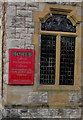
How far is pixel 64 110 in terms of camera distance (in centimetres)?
749

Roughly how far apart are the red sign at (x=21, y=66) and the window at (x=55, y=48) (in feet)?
1.20

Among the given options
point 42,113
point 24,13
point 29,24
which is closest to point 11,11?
point 24,13

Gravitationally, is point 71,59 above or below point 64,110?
above

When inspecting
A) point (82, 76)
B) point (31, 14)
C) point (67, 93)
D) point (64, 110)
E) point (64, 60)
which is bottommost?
point (64, 110)

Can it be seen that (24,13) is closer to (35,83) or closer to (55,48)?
(55,48)

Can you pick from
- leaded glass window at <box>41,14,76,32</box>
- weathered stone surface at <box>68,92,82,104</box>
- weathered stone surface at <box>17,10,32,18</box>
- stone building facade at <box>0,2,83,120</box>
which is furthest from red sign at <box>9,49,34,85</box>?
weathered stone surface at <box>68,92,82,104</box>

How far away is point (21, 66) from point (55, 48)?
116 centimetres

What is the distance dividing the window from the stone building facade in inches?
3.6

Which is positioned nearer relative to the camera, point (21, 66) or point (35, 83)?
point (21, 66)

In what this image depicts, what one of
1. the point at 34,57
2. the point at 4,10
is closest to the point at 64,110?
the point at 34,57

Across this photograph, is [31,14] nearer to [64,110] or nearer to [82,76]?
[82,76]

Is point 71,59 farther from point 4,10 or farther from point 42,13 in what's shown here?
point 4,10

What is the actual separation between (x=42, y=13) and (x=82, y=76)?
85.9 inches

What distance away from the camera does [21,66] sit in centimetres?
725
